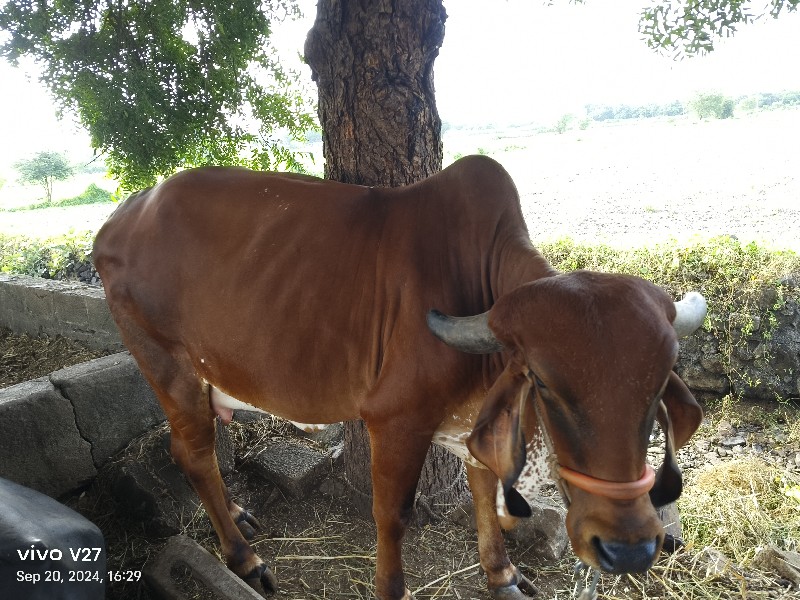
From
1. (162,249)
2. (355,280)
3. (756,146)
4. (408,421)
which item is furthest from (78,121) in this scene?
(756,146)

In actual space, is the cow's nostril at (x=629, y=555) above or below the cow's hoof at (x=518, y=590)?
above

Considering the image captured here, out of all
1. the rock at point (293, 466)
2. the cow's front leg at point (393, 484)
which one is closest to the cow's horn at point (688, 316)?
the cow's front leg at point (393, 484)

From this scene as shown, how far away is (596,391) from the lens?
62.4 inches

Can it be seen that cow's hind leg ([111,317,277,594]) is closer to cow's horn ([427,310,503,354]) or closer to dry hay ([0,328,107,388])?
cow's horn ([427,310,503,354])

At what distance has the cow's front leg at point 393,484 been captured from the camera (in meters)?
2.28

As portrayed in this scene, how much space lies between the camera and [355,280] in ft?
8.02

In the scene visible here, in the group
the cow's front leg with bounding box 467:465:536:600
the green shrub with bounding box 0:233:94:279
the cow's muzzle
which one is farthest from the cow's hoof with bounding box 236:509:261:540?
the green shrub with bounding box 0:233:94:279

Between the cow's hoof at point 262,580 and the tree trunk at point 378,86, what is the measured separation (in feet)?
6.83

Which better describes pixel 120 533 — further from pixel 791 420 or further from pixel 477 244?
pixel 791 420

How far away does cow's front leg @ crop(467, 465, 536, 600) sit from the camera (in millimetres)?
2936

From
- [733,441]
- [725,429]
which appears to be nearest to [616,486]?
[733,441]

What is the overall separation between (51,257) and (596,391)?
7289 mm

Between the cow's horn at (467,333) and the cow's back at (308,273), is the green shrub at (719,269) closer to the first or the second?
the cow's back at (308,273)

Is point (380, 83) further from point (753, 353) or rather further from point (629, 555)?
point (753, 353)
